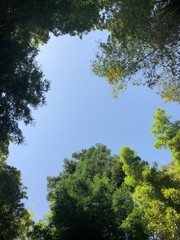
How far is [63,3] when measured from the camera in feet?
48.0

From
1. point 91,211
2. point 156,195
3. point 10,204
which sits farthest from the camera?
point 10,204

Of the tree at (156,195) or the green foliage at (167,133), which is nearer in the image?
the tree at (156,195)

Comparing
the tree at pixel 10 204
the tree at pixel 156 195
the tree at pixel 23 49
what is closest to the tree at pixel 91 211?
the tree at pixel 156 195

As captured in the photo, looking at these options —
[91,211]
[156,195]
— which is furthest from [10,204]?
[156,195]

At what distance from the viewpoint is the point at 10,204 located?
14773 millimetres

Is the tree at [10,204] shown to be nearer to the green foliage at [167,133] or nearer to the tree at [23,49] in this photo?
the tree at [23,49]

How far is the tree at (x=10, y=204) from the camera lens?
14.4 metres

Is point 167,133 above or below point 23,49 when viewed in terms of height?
below

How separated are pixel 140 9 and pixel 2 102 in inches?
279

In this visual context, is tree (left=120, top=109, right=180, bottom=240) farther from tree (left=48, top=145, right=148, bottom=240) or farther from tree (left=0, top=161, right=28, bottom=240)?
tree (left=0, top=161, right=28, bottom=240)

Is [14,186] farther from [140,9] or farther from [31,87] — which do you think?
[140,9]

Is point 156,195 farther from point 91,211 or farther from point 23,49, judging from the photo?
point 23,49

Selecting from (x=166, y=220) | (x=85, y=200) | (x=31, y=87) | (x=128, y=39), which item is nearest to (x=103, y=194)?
(x=85, y=200)

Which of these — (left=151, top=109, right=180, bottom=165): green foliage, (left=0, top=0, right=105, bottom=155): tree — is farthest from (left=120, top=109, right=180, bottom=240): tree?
(left=0, top=0, right=105, bottom=155): tree
